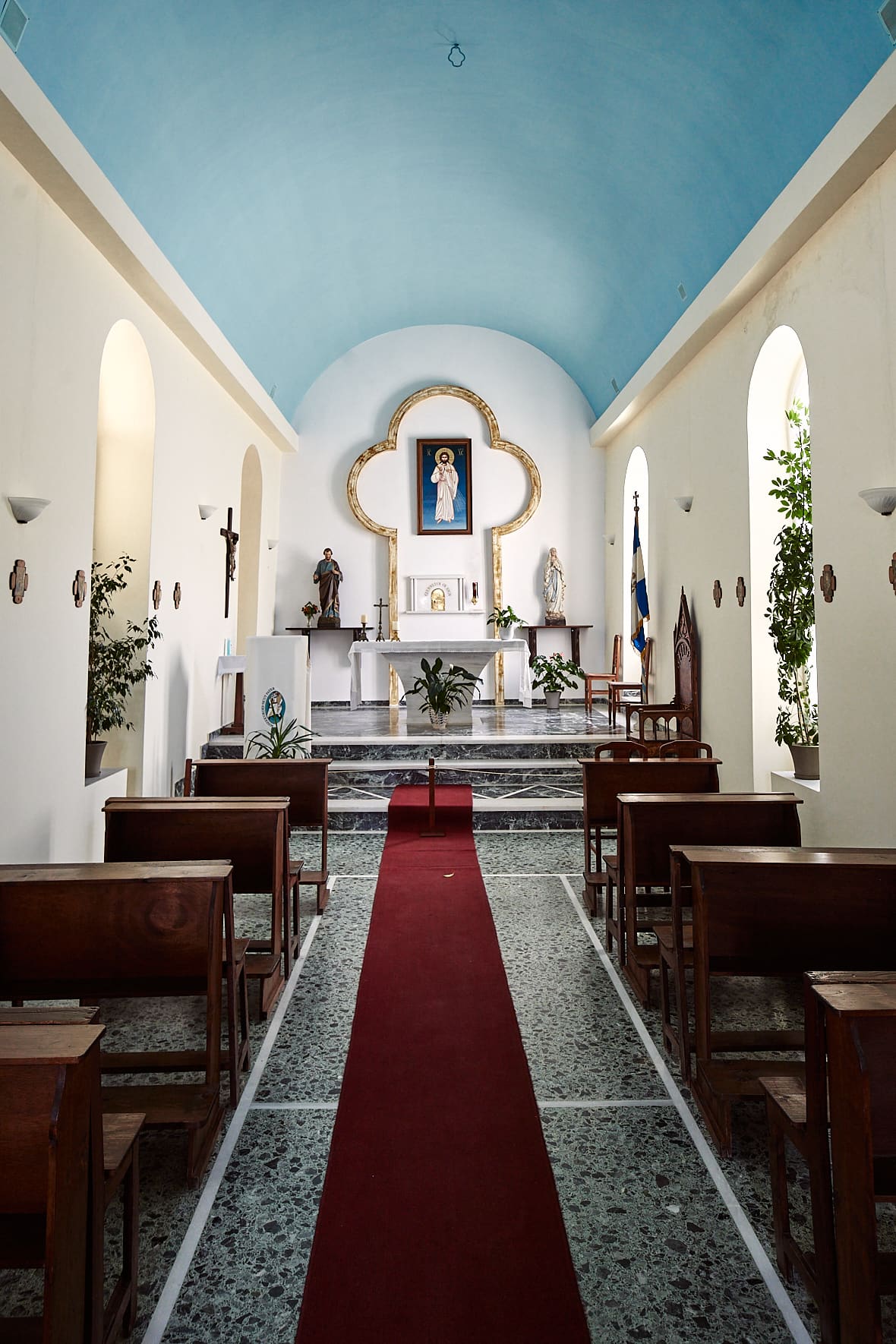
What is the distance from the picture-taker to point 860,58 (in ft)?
13.8

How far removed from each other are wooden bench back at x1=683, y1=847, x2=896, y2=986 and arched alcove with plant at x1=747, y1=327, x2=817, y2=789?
3.46 m

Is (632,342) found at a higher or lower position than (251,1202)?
higher

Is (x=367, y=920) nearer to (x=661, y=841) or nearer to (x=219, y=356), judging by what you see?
(x=661, y=841)

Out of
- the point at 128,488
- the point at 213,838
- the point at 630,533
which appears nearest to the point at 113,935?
the point at 213,838

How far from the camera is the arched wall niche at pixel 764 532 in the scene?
626cm

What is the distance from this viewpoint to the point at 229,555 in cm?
854

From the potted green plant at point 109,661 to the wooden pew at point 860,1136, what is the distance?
16.0 feet

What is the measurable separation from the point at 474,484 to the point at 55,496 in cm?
744

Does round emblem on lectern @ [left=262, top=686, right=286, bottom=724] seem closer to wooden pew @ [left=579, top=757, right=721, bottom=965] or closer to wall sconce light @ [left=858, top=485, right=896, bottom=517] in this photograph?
wooden pew @ [left=579, top=757, right=721, bottom=965]

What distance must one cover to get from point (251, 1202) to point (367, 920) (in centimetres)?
217

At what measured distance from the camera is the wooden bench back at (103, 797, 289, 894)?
343 centimetres

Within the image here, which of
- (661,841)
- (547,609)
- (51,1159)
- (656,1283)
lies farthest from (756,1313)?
(547,609)

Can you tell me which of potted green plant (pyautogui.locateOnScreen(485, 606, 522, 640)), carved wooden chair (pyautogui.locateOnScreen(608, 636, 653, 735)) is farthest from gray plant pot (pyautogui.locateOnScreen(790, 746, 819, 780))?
potted green plant (pyautogui.locateOnScreen(485, 606, 522, 640))

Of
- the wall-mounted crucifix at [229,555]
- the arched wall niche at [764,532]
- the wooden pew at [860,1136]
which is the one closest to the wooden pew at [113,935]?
the wooden pew at [860,1136]
